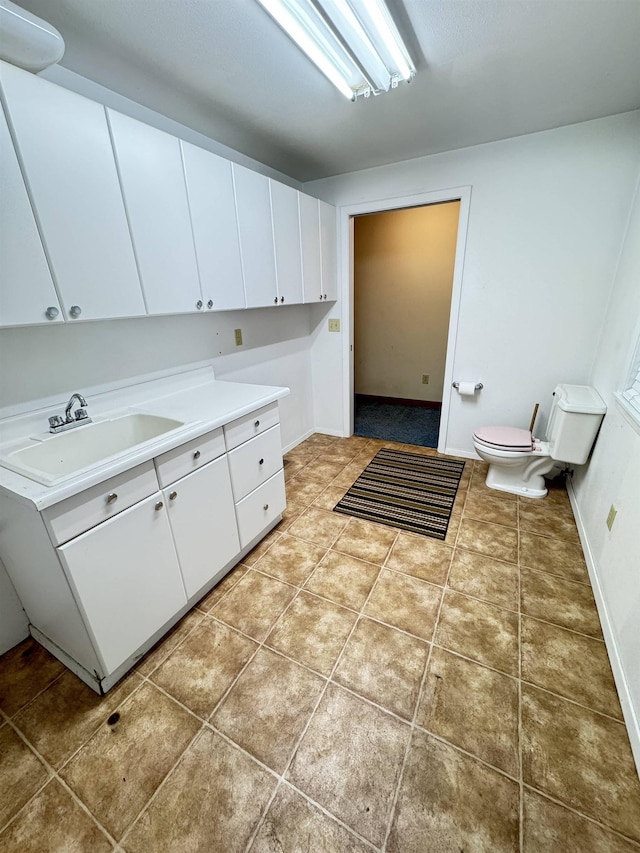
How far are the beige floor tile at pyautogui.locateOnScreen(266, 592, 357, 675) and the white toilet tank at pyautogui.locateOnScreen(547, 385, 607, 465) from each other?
1630 millimetres

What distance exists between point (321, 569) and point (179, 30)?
2.35 meters

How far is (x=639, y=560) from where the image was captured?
1239mm

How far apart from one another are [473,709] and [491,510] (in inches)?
51.8

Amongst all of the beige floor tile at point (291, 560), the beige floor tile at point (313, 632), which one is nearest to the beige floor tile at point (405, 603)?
the beige floor tile at point (313, 632)

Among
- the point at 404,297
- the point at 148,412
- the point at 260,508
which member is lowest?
the point at 260,508

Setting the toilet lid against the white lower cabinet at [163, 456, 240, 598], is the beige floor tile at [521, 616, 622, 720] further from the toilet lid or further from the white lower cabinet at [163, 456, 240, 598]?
the white lower cabinet at [163, 456, 240, 598]

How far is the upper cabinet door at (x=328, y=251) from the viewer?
2762mm

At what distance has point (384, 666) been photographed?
1347mm

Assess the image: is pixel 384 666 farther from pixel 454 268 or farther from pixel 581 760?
pixel 454 268

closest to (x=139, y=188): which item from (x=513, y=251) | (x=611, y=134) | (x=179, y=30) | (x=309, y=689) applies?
(x=179, y=30)

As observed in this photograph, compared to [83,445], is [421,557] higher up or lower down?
lower down

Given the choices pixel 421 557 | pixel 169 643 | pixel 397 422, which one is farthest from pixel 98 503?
pixel 397 422

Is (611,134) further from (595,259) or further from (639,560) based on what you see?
(639,560)

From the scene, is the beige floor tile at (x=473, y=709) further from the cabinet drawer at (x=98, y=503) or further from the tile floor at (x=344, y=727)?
the cabinet drawer at (x=98, y=503)
